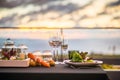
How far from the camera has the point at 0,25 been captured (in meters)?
3.56

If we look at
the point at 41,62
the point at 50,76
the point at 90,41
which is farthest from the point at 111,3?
the point at 50,76

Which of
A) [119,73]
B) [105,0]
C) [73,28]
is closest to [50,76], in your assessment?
[119,73]

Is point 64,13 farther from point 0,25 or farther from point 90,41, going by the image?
point 0,25

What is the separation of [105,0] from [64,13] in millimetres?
599

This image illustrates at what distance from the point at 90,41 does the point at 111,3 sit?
1.97 ft

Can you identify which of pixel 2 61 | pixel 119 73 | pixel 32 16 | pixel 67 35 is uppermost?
pixel 32 16

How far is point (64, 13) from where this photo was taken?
11.9ft

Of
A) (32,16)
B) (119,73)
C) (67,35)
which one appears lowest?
(119,73)

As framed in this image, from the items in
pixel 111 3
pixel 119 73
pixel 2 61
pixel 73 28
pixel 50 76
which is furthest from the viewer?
pixel 111 3

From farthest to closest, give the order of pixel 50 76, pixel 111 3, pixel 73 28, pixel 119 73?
1. pixel 111 3
2. pixel 73 28
3. pixel 119 73
4. pixel 50 76

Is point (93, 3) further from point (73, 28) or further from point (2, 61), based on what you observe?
point (2, 61)

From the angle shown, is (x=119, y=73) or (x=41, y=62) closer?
(x=41, y=62)

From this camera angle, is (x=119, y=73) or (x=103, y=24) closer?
(x=119, y=73)

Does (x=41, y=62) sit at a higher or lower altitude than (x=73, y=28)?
lower
